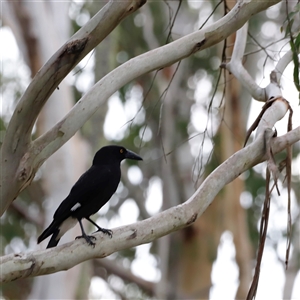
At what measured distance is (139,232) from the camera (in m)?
2.64

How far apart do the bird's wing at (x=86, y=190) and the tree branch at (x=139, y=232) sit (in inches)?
41.1

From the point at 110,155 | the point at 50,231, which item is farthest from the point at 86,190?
the point at 110,155

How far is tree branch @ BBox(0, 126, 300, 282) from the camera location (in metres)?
2.55

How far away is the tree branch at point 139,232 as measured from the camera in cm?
255

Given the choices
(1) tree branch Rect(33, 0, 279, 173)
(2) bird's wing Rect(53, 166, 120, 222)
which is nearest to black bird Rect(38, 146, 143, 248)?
(2) bird's wing Rect(53, 166, 120, 222)

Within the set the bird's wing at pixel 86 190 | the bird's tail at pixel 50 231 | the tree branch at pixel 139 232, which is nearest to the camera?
the tree branch at pixel 139 232

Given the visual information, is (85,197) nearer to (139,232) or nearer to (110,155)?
(110,155)

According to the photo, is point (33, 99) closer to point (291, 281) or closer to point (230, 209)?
point (230, 209)

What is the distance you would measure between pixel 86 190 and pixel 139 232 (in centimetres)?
121

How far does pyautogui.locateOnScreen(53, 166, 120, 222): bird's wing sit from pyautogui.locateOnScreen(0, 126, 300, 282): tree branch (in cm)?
104

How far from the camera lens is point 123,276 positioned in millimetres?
10430

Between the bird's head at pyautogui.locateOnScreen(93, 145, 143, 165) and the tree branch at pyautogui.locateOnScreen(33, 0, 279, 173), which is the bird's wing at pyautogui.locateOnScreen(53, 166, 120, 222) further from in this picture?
the tree branch at pyautogui.locateOnScreen(33, 0, 279, 173)

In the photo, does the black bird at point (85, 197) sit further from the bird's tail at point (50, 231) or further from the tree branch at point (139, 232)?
the tree branch at point (139, 232)

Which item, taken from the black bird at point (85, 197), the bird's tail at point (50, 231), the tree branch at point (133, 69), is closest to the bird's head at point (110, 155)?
the black bird at point (85, 197)
